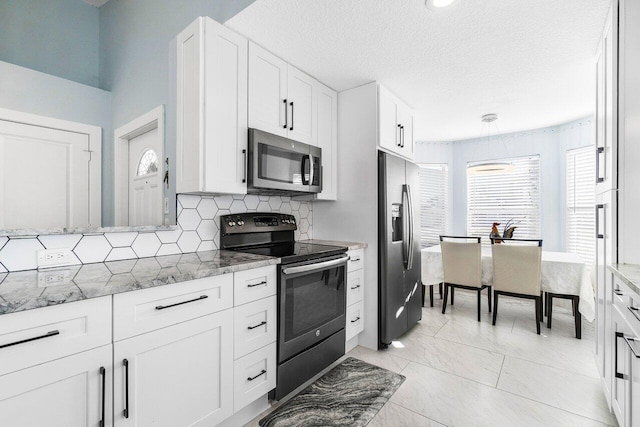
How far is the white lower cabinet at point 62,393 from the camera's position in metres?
0.91

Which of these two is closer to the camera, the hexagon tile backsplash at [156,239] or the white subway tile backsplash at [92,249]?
the hexagon tile backsplash at [156,239]

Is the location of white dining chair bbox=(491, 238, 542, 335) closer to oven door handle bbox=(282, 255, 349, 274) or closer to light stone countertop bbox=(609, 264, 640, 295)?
light stone countertop bbox=(609, 264, 640, 295)

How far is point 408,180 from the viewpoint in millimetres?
2949

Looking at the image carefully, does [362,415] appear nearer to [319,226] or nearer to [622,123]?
[319,226]

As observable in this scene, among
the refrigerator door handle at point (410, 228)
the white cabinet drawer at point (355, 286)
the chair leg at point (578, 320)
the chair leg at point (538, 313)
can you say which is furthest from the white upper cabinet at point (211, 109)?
the chair leg at point (578, 320)

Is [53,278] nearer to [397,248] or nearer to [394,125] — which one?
[397,248]

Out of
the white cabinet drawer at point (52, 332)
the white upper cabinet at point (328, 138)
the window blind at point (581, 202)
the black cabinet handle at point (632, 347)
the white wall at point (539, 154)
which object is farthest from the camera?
the white wall at point (539, 154)

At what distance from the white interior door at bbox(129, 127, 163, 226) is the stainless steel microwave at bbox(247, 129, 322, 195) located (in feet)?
2.70

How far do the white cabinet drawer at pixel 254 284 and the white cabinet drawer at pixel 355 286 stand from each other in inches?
34.9

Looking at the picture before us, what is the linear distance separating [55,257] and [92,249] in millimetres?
155

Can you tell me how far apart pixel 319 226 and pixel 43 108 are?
2.67 meters

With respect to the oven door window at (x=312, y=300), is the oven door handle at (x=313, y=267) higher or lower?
higher

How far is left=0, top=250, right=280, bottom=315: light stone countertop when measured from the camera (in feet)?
3.18

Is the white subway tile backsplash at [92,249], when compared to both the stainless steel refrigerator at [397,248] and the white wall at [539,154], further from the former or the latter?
the white wall at [539,154]
